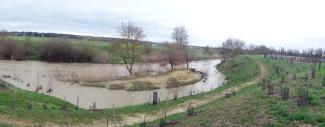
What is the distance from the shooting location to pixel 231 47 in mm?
100500

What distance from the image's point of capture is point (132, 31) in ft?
196

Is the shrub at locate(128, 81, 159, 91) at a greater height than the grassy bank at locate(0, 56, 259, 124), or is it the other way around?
the grassy bank at locate(0, 56, 259, 124)

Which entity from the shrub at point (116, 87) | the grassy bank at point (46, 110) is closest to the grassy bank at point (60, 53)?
the shrub at point (116, 87)

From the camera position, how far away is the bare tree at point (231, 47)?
3767 inches

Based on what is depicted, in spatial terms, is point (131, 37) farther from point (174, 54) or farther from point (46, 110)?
point (46, 110)

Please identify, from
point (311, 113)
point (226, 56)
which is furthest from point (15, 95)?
point (226, 56)

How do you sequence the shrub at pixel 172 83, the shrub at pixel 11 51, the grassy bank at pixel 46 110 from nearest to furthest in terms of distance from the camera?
the grassy bank at pixel 46 110 < the shrub at pixel 172 83 < the shrub at pixel 11 51

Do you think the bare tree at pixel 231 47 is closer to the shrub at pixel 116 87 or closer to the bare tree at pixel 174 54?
the bare tree at pixel 174 54

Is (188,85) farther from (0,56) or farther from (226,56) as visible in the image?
(226,56)

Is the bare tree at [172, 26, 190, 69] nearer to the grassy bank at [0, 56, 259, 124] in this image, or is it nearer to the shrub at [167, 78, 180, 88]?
the shrub at [167, 78, 180, 88]

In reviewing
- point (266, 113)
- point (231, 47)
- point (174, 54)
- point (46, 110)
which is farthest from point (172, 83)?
point (231, 47)

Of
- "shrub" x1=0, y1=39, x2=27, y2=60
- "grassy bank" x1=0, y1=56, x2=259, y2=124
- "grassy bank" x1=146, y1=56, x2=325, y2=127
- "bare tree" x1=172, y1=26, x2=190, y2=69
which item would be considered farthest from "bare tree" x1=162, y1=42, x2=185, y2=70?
"grassy bank" x1=146, y1=56, x2=325, y2=127

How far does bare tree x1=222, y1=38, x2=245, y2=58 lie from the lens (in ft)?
314

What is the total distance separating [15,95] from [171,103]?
9.99m
